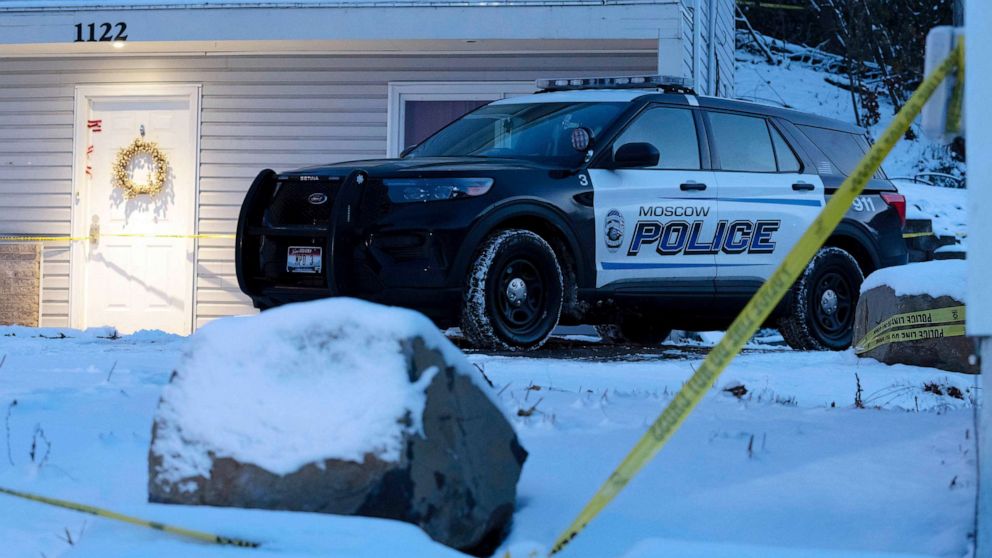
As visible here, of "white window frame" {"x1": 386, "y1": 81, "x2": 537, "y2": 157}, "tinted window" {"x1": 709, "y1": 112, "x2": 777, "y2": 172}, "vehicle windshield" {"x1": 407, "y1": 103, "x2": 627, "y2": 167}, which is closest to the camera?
"vehicle windshield" {"x1": 407, "y1": 103, "x2": 627, "y2": 167}

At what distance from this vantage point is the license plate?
28.0ft

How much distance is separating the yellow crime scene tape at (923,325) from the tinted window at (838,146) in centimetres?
226

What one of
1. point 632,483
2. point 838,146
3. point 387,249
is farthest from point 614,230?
point 632,483

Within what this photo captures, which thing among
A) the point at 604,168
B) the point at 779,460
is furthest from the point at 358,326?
the point at 604,168

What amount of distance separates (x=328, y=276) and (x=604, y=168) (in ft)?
6.29


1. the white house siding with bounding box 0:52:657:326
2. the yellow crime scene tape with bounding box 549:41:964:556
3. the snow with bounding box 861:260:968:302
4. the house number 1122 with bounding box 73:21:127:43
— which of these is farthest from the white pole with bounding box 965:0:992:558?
the house number 1122 with bounding box 73:21:127:43

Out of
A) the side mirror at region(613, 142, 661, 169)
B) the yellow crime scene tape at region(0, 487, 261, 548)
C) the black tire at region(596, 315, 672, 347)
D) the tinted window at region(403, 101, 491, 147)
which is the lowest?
the black tire at region(596, 315, 672, 347)

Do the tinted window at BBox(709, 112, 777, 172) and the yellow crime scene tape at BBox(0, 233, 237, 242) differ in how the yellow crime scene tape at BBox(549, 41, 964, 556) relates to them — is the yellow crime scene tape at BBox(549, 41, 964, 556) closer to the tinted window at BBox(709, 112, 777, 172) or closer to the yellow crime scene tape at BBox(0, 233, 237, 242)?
the tinted window at BBox(709, 112, 777, 172)

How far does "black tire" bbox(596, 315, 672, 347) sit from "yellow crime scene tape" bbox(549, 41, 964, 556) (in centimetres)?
852

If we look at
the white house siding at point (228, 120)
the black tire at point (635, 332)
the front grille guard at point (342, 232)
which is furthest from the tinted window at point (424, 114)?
the front grille guard at point (342, 232)

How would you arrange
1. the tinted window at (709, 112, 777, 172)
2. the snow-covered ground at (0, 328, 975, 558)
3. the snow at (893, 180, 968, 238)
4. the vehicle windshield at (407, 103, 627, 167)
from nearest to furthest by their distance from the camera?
the snow-covered ground at (0, 328, 975, 558), the vehicle windshield at (407, 103, 627, 167), the tinted window at (709, 112, 777, 172), the snow at (893, 180, 968, 238)

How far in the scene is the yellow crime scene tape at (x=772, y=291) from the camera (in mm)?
2998

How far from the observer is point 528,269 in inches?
343

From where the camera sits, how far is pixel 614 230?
8.96 metres
